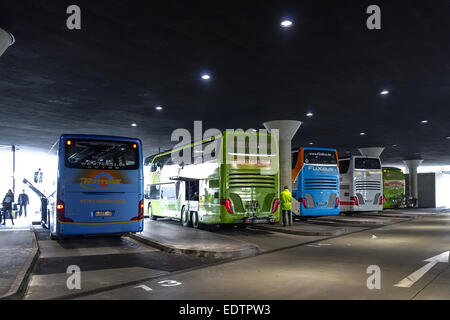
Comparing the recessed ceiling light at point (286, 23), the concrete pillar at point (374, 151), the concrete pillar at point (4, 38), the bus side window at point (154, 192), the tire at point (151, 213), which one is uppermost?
the recessed ceiling light at point (286, 23)

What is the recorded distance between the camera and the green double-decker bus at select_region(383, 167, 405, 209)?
118ft

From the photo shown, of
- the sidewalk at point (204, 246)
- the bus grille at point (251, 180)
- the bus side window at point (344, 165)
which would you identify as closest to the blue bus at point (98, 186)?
the sidewalk at point (204, 246)

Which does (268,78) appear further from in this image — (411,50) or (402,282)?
(402,282)

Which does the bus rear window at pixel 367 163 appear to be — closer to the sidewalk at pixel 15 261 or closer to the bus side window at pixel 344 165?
the bus side window at pixel 344 165

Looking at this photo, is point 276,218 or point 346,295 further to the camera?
point 276,218

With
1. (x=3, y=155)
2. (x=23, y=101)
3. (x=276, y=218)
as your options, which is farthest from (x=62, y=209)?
(x=3, y=155)

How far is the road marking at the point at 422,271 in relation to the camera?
743 centimetres

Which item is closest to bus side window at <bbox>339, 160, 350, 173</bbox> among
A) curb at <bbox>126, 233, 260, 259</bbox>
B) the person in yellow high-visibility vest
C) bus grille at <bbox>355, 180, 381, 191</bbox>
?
bus grille at <bbox>355, 180, 381, 191</bbox>

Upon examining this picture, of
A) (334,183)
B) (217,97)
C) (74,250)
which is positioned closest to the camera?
(74,250)

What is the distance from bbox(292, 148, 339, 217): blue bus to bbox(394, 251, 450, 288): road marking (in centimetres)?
997

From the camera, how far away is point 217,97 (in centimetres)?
1630

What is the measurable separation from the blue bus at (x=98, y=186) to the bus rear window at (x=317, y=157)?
10122 mm

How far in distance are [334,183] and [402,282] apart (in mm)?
14502

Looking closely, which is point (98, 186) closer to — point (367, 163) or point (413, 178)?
point (367, 163)
